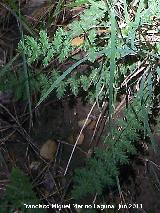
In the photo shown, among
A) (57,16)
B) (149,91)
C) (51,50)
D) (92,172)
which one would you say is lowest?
(92,172)

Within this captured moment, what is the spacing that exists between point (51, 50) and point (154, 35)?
50 centimetres

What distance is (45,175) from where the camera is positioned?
5.46 ft

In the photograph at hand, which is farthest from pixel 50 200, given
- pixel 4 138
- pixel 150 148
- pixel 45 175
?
pixel 150 148

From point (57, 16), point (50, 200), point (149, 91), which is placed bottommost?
point (50, 200)

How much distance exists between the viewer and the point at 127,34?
145cm

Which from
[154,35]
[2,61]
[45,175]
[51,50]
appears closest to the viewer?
[51,50]

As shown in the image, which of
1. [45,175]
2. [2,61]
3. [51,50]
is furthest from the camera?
[2,61]

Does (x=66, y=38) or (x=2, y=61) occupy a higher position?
(x=66, y=38)

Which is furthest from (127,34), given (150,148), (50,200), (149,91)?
(50,200)

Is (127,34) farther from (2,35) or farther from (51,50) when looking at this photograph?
(2,35)

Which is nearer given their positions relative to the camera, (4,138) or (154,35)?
(154,35)

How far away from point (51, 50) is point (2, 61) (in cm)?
53

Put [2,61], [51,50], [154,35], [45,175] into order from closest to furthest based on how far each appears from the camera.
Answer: [51,50] < [154,35] < [45,175] < [2,61]

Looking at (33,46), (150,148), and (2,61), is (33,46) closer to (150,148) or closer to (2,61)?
(2,61)
